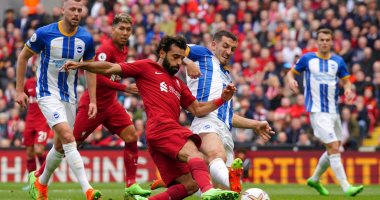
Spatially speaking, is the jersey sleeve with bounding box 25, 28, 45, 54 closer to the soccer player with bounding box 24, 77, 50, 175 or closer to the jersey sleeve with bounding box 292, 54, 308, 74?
the soccer player with bounding box 24, 77, 50, 175

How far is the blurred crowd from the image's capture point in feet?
76.1

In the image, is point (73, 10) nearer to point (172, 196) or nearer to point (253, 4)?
point (172, 196)

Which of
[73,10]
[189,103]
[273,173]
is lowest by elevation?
[273,173]

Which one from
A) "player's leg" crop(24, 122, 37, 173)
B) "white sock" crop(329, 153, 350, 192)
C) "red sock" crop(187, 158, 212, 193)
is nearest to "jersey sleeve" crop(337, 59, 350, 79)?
"white sock" crop(329, 153, 350, 192)

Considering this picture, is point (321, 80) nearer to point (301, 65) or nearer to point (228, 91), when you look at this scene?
point (301, 65)

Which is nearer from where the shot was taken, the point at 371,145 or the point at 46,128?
the point at 46,128

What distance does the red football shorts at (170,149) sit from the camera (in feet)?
36.2

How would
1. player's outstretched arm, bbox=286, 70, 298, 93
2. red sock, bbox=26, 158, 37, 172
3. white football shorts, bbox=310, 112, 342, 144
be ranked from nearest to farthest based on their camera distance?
player's outstretched arm, bbox=286, 70, 298, 93, white football shorts, bbox=310, 112, 342, 144, red sock, bbox=26, 158, 37, 172

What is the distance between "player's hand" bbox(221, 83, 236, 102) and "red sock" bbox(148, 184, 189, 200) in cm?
129

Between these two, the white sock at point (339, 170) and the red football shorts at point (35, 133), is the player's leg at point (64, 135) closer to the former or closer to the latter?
the red football shorts at point (35, 133)

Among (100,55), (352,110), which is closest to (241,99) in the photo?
(352,110)

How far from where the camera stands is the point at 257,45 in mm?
26141

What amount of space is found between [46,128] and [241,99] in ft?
23.2

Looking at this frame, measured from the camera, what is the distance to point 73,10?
43.3 ft
